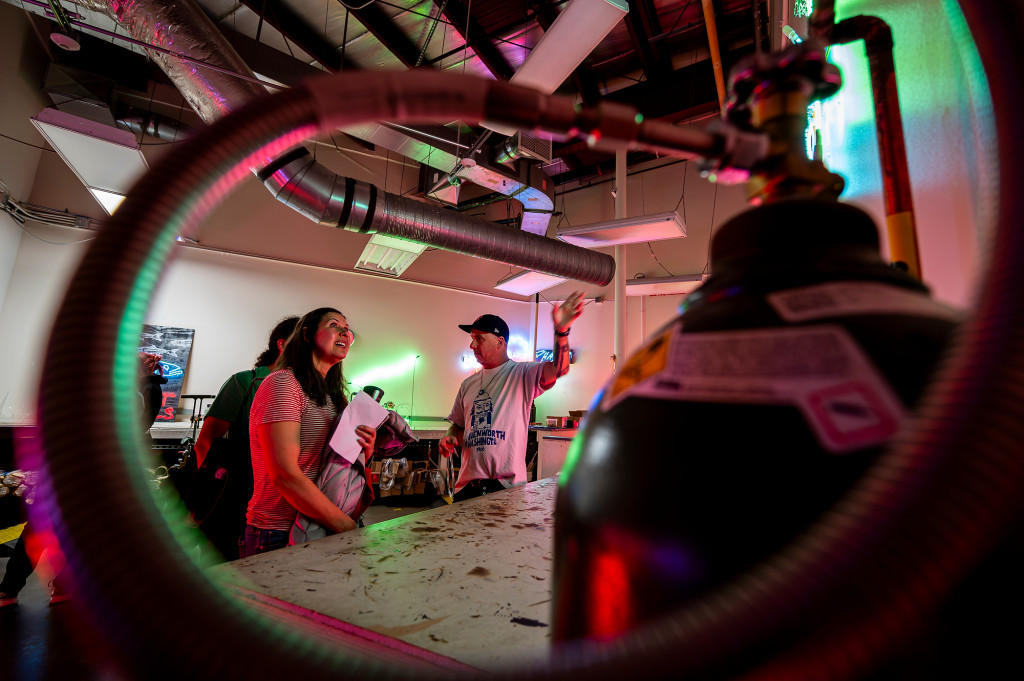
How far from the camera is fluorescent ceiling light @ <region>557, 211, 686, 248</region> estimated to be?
3527mm

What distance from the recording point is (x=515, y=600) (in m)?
0.60

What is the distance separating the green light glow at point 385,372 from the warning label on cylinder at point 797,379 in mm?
6814

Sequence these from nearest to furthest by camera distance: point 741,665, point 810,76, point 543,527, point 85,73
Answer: point 741,665, point 810,76, point 543,527, point 85,73

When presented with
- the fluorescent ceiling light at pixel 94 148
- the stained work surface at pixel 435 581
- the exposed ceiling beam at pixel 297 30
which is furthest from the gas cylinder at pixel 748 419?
the exposed ceiling beam at pixel 297 30

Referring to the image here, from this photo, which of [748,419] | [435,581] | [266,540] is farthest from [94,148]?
[748,419]

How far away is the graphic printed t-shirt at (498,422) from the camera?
2385 mm

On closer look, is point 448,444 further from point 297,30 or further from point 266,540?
point 297,30

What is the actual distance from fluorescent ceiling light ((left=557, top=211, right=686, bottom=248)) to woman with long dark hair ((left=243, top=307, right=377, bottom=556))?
8.06 feet

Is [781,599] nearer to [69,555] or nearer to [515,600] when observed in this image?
[69,555]

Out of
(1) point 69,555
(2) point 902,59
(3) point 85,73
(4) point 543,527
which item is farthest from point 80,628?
(3) point 85,73

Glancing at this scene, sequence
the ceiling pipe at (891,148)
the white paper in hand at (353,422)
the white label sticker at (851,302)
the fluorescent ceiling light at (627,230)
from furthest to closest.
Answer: the fluorescent ceiling light at (627,230), the white paper in hand at (353,422), the ceiling pipe at (891,148), the white label sticker at (851,302)

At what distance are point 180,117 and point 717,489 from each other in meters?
7.35

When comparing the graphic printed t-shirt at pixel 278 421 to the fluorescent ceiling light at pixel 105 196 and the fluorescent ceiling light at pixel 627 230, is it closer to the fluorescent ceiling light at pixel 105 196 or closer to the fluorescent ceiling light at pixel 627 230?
the fluorescent ceiling light at pixel 627 230

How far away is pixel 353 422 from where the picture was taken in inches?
65.5
